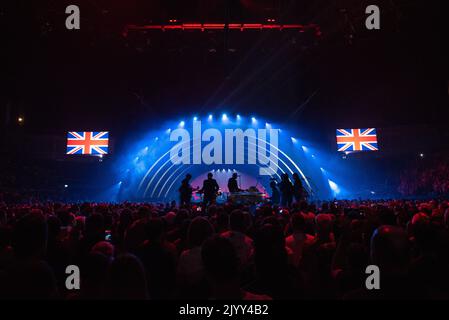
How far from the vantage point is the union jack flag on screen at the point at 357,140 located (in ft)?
87.4

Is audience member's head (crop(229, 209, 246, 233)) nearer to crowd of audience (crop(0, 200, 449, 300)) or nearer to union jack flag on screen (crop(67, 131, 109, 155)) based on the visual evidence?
crowd of audience (crop(0, 200, 449, 300))

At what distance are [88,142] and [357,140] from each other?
915 inches

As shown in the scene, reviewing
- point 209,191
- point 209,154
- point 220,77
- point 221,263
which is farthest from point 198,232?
point 209,154

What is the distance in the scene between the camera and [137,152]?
27.2 meters

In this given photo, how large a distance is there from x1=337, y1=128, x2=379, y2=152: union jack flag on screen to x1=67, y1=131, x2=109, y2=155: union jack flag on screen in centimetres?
2031

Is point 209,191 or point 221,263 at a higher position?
point 209,191

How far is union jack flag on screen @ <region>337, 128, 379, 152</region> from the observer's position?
26.6 metres

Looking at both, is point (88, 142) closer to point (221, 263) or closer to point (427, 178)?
point (427, 178)

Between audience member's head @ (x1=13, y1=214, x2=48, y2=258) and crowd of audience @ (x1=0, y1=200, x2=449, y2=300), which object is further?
audience member's head @ (x1=13, y1=214, x2=48, y2=258)

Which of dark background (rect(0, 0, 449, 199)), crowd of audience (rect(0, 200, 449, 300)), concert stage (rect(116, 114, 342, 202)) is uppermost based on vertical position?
dark background (rect(0, 0, 449, 199))

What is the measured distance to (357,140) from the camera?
26.8 meters

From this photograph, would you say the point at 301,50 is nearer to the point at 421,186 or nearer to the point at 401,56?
the point at 401,56

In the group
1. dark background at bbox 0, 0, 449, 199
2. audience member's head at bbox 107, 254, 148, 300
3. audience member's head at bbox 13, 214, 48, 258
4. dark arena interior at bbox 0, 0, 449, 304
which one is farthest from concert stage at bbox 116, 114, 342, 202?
audience member's head at bbox 107, 254, 148, 300
